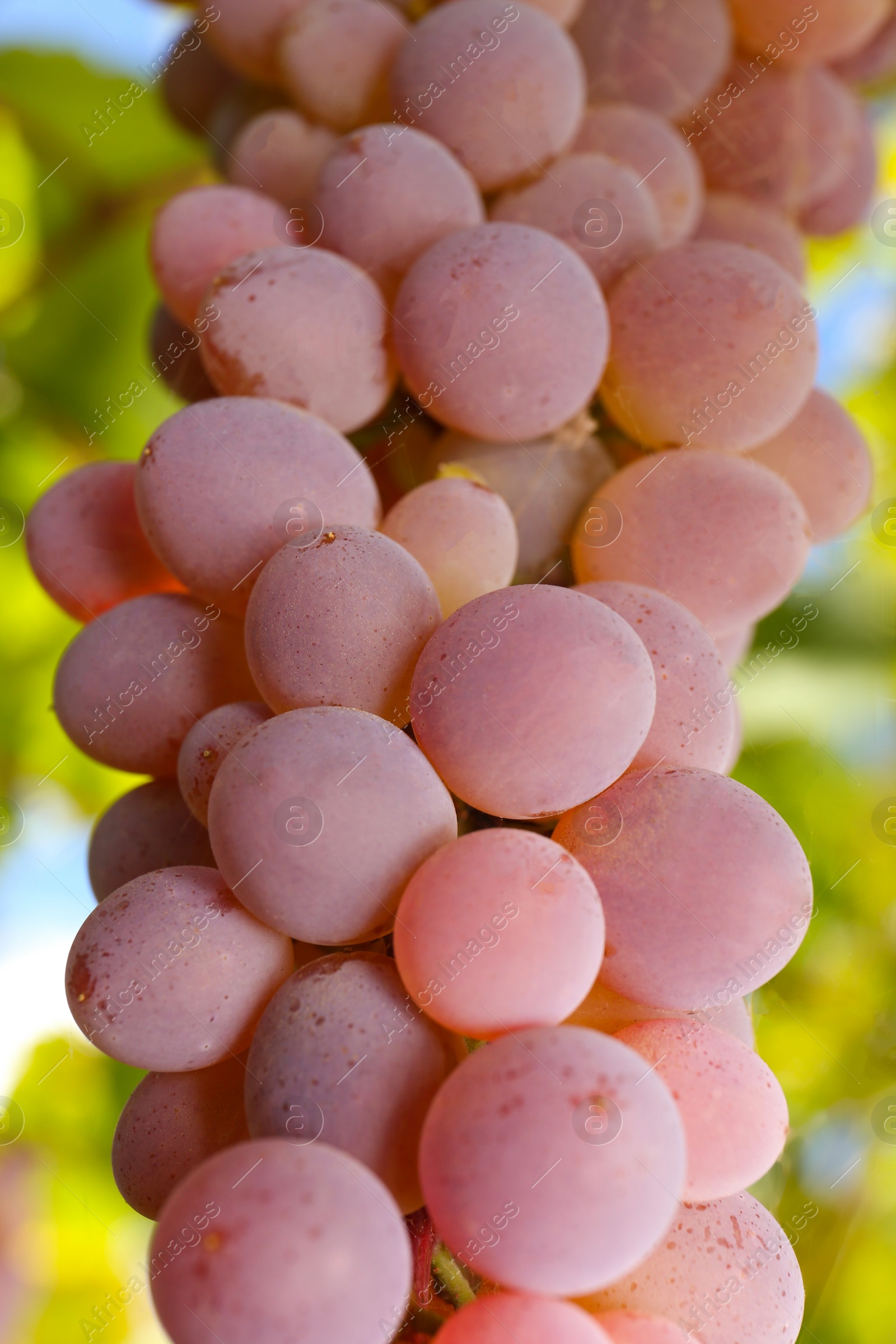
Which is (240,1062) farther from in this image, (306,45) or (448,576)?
(306,45)

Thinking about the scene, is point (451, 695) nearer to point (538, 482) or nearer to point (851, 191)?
point (538, 482)

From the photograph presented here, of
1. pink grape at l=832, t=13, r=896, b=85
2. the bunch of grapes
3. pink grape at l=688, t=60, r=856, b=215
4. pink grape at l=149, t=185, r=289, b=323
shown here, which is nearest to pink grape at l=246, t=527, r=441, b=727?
the bunch of grapes

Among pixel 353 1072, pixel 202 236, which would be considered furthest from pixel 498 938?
pixel 202 236

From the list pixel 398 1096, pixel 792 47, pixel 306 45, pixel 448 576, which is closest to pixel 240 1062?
pixel 398 1096

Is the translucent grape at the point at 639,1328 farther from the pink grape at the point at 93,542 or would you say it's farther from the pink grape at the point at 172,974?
the pink grape at the point at 93,542

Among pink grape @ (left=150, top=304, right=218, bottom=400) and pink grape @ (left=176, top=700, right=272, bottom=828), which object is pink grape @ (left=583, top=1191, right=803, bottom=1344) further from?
pink grape @ (left=150, top=304, right=218, bottom=400)
